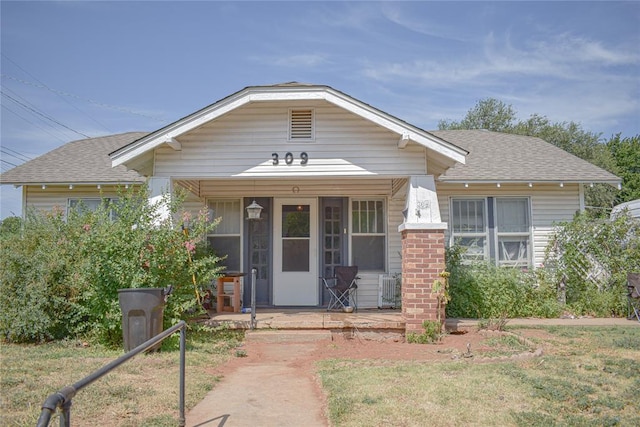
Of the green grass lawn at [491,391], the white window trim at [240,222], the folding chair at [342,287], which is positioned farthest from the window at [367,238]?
the green grass lawn at [491,391]

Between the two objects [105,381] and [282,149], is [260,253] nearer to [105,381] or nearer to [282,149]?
[282,149]

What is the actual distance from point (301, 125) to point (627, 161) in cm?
3234

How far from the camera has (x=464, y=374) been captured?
550cm

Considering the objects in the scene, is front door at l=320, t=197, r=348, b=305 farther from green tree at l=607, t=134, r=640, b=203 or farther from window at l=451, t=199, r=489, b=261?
green tree at l=607, t=134, r=640, b=203

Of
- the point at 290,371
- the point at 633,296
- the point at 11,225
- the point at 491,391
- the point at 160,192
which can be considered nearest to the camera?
the point at 491,391

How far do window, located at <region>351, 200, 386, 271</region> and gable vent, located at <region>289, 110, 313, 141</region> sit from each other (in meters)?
2.99

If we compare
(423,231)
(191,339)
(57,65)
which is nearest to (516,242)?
(423,231)

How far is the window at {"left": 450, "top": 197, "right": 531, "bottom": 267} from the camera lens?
11.2m

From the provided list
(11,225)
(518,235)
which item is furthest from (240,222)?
(518,235)

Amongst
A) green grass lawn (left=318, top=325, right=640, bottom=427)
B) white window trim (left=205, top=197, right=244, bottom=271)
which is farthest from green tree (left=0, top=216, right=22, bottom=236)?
green grass lawn (left=318, top=325, right=640, bottom=427)

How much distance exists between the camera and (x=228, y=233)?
A: 1091 cm

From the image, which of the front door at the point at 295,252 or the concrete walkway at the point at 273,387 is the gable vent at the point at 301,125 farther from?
the concrete walkway at the point at 273,387

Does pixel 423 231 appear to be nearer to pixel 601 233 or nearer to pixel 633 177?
pixel 601 233

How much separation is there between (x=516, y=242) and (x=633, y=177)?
25666 millimetres
